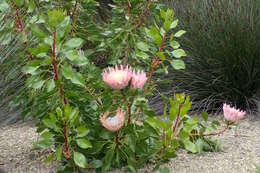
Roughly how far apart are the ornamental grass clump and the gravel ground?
0.40 feet

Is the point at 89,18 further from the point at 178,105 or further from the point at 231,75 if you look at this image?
the point at 231,75

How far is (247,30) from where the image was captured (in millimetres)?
4535

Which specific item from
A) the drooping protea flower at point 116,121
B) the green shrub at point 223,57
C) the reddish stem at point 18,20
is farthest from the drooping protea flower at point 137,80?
the green shrub at point 223,57

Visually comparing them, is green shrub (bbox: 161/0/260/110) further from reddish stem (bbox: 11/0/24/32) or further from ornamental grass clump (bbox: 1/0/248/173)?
reddish stem (bbox: 11/0/24/32)

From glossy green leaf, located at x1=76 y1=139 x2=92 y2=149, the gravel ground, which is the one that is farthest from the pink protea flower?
glossy green leaf, located at x1=76 y1=139 x2=92 y2=149

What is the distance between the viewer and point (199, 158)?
10.1 feet

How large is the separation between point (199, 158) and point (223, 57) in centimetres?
173

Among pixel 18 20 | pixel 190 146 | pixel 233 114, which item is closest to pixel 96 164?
pixel 190 146

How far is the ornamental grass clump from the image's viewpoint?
2.39 m

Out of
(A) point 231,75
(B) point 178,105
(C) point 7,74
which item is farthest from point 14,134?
(A) point 231,75

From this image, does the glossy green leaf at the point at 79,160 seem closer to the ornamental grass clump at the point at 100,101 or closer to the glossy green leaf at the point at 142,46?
the ornamental grass clump at the point at 100,101

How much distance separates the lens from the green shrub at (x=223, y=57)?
454 centimetres

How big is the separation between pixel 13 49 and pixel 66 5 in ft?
1.47

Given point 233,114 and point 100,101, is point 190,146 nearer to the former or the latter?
point 233,114
